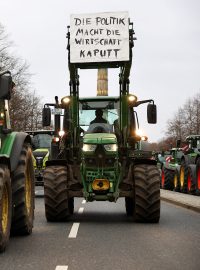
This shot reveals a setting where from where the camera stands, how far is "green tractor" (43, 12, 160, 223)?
1184cm

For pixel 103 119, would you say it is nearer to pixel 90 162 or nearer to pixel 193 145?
pixel 90 162

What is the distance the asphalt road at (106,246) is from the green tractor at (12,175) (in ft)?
0.89

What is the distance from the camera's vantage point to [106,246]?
337 inches

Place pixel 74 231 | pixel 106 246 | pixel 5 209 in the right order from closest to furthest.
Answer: pixel 5 209 → pixel 106 246 → pixel 74 231

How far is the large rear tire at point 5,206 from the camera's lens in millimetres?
7379

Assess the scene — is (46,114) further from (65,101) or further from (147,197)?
(147,197)

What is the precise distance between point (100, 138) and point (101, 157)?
15.1 inches

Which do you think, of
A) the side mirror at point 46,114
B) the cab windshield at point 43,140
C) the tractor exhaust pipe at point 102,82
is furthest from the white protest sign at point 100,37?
the tractor exhaust pipe at point 102,82

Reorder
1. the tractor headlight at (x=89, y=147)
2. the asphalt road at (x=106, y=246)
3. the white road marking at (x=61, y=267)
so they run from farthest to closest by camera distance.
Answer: the tractor headlight at (x=89, y=147)
the asphalt road at (x=106, y=246)
the white road marking at (x=61, y=267)

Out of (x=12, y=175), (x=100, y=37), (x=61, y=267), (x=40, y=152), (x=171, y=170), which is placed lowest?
(x=171, y=170)

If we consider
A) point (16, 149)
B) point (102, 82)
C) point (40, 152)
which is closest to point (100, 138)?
point (16, 149)

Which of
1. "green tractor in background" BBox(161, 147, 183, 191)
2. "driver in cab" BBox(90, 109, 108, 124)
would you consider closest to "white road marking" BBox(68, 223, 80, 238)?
"driver in cab" BBox(90, 109, 108, 124)

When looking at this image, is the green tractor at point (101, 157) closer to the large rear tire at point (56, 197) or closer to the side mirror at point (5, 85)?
the large rear tire at point (56, 197)

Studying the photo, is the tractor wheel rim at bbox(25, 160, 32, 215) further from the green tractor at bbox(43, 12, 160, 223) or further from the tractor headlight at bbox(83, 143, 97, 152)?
the tractor headlight at bbox(83, 143, 97, 152)
